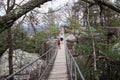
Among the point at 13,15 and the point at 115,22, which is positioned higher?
the point at 115,22

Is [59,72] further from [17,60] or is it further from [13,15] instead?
[13,15]

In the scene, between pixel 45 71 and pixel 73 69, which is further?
pixel 45 71

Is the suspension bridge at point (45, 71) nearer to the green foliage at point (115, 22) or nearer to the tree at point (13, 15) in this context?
the tree at point (13, 15)

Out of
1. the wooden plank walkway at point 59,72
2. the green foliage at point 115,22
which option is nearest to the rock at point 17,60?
the wooden plank walkway at point 59,72

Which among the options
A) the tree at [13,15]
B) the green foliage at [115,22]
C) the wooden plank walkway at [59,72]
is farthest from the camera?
the green foliage at [115,22]

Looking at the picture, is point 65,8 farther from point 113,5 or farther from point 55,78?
point 113,5

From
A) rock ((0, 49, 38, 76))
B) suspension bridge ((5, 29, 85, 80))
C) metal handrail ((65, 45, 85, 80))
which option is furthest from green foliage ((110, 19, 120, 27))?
metal handrail ((65, 45, 85, 80))

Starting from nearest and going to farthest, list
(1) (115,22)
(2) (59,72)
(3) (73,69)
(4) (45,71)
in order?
(3) (73,69), (4) (45,71), (2) (59,72), (1) (115,22)

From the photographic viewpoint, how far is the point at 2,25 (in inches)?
181

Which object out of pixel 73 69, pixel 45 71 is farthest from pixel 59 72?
pixel 73 69

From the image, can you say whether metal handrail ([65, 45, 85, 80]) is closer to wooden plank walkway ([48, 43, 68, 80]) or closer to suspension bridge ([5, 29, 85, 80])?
suspension bridge ([5, 29, 85, 80])

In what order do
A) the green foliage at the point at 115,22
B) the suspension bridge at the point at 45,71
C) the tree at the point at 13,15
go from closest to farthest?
1. the tree at the point at 13,15
2. the suspension bridge at the point at 45,71
3. the green foliage at the point at 115,22

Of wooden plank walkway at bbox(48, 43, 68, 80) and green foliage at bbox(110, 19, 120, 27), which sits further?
green foliage at bbox(110, 19, 120, 27)

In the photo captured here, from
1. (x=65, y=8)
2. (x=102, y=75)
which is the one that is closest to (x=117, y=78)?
(x=102, y=75)
